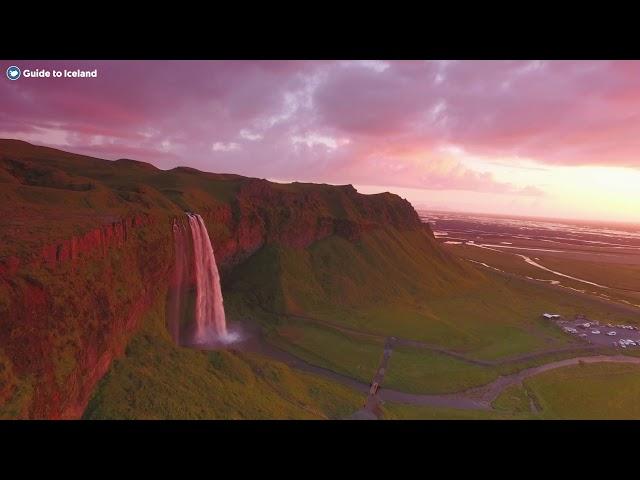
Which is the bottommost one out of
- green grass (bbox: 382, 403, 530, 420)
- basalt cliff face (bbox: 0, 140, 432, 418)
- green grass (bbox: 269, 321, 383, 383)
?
green grass (bbox: 382, 403, 530, 420)

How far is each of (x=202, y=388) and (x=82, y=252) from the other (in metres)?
11.0

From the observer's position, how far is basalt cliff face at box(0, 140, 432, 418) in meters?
17.2

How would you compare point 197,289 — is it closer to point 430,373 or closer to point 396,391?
point 396,391

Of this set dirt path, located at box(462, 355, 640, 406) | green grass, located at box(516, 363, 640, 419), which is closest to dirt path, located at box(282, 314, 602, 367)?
dirt path, located at box(462, 355, 640, 406)

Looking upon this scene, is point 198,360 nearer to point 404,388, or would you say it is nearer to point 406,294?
point 404,388

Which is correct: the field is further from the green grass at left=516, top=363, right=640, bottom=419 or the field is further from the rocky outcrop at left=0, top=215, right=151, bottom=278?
the rocky outcrop at left=0, top=215, right=151, bottom=278

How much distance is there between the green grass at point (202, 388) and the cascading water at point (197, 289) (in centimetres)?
350

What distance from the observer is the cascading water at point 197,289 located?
36.7m

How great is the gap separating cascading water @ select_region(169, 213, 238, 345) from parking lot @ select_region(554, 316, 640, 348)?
1729 inches

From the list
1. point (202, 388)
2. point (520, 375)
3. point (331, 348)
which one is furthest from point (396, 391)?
point (202, 388)

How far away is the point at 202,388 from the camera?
25.3 m

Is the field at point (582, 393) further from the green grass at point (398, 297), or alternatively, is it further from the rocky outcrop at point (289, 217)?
the rocky outcrop at point (289, 217)

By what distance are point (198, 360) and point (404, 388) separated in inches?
709

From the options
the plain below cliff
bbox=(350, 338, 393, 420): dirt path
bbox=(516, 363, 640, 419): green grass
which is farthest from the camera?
bbox=(516, 363, 640, 419): green grass
